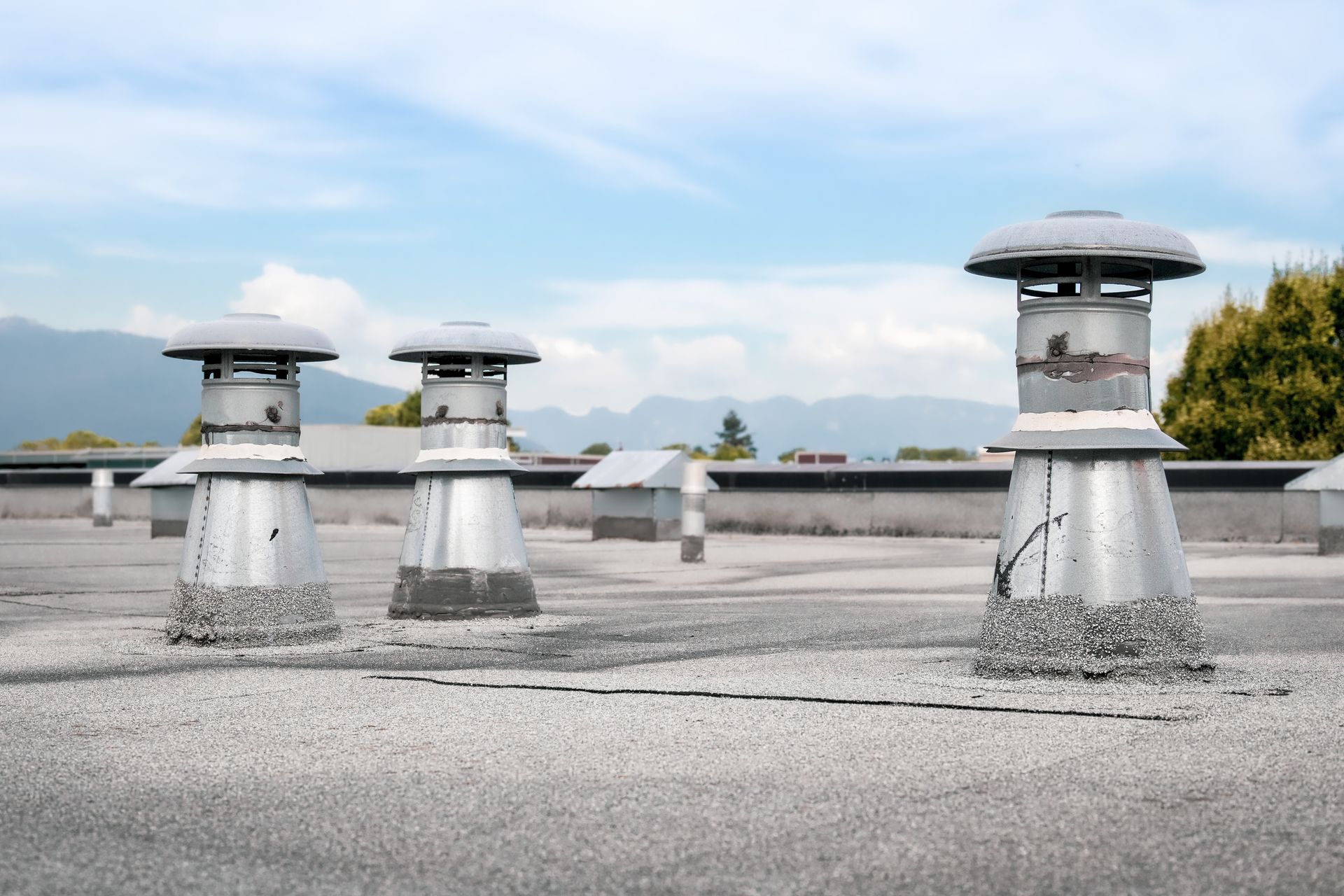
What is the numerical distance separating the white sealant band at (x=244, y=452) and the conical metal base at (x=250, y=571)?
0.35 feet

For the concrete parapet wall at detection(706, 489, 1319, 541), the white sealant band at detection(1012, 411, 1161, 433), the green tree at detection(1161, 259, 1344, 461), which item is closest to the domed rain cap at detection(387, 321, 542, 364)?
the white sealant band at detection(1012, 411, 1161, 433)

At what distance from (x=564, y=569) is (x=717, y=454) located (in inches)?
5010

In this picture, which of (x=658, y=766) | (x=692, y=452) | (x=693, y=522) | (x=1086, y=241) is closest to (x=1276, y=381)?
(x=693, y=522)

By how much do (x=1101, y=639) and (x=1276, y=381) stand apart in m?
32.1

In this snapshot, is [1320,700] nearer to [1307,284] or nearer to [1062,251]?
[1062,251]

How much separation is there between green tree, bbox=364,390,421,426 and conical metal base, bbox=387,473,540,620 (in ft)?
288

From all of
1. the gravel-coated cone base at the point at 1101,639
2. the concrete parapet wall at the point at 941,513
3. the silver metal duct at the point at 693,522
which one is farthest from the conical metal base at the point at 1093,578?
the concrete parapet wall at the point at 941,513

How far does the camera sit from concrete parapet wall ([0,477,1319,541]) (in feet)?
65.6

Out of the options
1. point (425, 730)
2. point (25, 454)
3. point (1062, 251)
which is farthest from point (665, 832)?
point (25, 454)

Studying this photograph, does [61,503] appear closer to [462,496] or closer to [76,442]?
[462,496]

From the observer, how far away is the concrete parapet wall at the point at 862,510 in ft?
65.6

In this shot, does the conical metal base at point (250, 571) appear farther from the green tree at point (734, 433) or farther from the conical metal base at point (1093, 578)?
the green tree at point (734, 433)

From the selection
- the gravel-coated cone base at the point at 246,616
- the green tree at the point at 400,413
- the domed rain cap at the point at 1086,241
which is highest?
the green tree at the point at 400,413

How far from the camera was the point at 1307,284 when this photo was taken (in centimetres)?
3619
